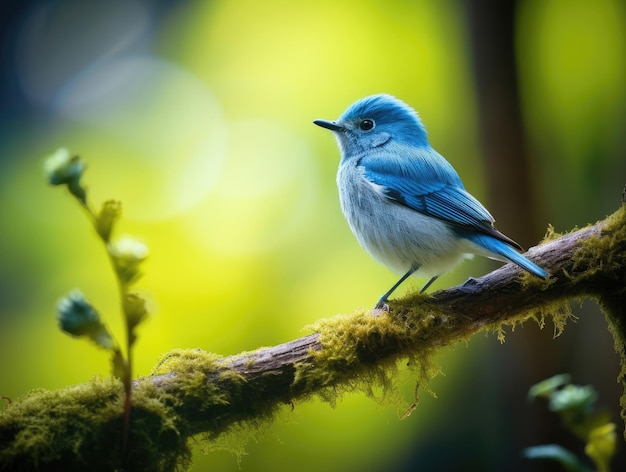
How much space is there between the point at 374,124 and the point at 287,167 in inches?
88.1

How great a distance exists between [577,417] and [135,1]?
608 cm

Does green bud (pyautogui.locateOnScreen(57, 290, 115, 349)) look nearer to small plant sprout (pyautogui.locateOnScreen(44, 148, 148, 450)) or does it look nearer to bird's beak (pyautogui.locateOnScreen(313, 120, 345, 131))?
small plant sprout (pyautogui.locateOnScreen(44, 148, 148, 450))

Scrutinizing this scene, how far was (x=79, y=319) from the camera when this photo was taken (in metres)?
1.75

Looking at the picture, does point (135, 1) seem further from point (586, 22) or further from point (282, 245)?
point (586, 22)

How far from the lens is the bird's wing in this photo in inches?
129

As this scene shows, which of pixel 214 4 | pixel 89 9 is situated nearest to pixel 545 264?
pixel 214 4

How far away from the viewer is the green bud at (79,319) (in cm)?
175

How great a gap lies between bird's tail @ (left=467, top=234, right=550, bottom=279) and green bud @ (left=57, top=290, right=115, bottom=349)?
186 centimetres

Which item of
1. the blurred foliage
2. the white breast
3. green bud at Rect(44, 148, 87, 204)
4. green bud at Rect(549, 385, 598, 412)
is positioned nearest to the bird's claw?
the white breast

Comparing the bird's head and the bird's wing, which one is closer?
the bird's wing

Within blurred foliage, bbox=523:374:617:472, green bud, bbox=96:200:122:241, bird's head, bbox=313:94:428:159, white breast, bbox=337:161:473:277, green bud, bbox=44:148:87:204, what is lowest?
blurred foliage, bbox=523:374:617:472

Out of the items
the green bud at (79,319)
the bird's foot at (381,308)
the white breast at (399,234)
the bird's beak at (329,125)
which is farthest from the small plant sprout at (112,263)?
the bird's beak at (329,125)

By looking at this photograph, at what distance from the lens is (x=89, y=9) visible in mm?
6238

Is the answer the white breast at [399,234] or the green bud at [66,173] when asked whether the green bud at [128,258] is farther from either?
the white breast at [399,234]
